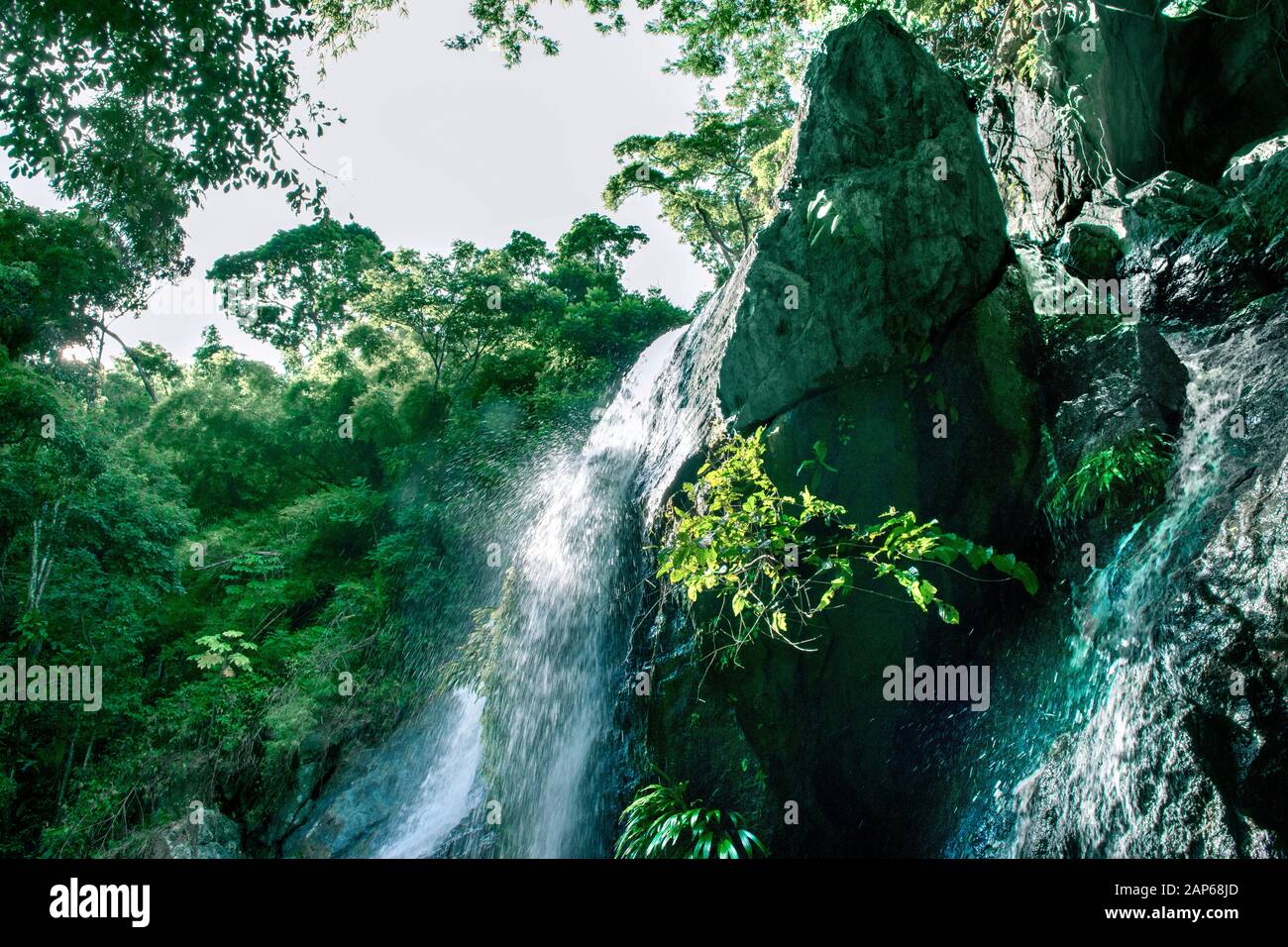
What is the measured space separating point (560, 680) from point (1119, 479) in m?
5.06

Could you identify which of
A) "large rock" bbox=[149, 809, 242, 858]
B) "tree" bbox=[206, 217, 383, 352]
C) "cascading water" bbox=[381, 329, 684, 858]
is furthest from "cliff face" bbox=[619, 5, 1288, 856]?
"tree" bbox=[206, 217, 383, 352]

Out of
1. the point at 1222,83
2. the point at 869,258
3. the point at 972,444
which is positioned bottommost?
the point at 972,444

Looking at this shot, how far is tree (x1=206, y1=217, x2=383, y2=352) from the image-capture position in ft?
87.2

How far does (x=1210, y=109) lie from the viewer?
8.75 meters

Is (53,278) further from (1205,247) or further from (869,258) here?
(1205,247)

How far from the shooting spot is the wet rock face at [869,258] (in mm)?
5859

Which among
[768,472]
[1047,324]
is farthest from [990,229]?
[768,472]

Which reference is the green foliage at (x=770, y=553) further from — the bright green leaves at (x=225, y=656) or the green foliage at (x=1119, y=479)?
the bright green leaves at (x=225, y=656)

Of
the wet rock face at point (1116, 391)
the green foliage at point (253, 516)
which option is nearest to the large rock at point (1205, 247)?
the wet rock face at point (1116, 391)

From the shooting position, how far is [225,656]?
11.5 meters

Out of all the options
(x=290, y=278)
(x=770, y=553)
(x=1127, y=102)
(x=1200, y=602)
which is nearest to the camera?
(x=1200, y=602)

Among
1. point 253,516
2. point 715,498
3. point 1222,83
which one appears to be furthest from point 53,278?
point 1222,83

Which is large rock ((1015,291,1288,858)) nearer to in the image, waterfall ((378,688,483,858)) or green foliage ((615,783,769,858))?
green foliage ((615,783,769,858))

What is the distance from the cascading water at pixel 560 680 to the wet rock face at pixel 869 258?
6.67 feet
